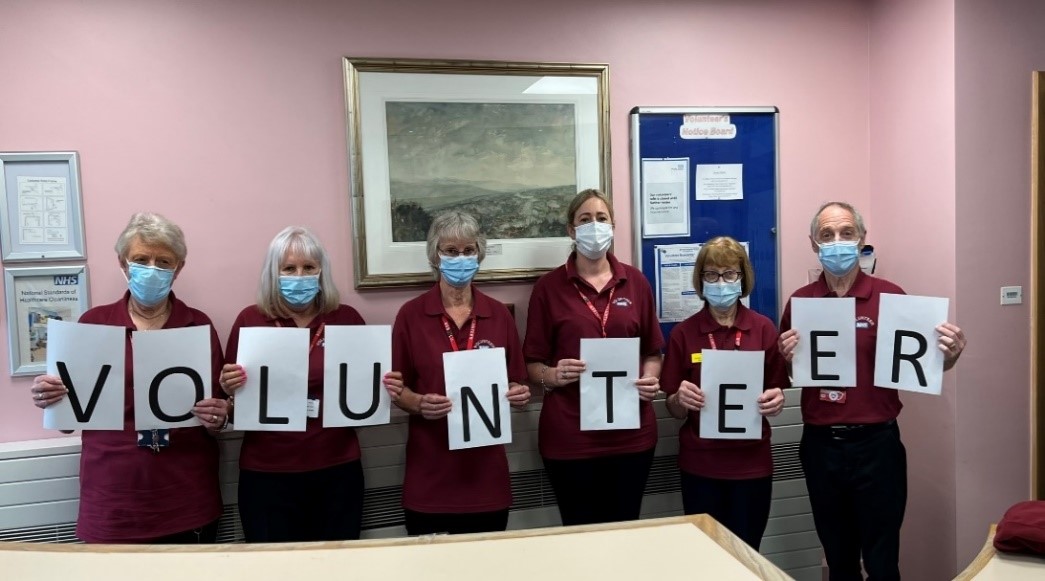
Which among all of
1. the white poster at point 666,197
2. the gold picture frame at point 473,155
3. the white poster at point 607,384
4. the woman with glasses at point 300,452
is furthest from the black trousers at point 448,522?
the white poster at point 666,197

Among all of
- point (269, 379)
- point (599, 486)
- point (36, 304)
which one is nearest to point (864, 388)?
point (599, 486)

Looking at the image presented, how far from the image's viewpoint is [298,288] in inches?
86.4

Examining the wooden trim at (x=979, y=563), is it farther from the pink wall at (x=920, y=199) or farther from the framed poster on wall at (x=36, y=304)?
the framed poster on wall at (x=36, y=304)

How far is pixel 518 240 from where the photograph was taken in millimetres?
2852

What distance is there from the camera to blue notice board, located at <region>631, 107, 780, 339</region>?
9.73ft

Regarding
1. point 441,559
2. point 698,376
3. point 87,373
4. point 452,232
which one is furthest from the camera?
point 698,376

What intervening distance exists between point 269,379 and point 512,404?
2.71ft

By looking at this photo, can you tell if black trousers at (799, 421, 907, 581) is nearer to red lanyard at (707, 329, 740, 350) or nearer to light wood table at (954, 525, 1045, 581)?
red lanyard at (707, 329, 740, 350)

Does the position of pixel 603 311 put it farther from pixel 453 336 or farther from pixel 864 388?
pixel 864 388

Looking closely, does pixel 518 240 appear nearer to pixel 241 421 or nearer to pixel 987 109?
pixel 241 421

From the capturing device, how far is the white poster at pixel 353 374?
6.98 ft

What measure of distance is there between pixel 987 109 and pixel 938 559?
2045 mm

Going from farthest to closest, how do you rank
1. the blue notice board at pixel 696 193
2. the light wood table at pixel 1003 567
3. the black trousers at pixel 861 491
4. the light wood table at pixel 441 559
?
the blue notice board at pixel 696 193, the black trousers at pixel 861 491, the light wood table at pixel 1003 567, the light wood table at pixel 441 559

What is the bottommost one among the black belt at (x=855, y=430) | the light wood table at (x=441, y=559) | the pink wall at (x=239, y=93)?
the light wood table at (x=441, y=559)
